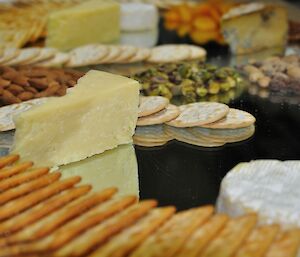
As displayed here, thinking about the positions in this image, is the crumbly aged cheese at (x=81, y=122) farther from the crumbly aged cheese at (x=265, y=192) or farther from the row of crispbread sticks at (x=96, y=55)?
the row of crispbread sticks at (x=96, y=55)

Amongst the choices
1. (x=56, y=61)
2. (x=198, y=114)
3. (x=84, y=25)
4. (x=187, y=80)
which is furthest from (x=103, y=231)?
(x=84, y=25)

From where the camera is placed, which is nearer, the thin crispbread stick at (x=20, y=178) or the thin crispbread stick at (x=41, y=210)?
the thin crispbread stick at (x=41, y=210)

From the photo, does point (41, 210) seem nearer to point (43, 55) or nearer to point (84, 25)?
point (43, 55)

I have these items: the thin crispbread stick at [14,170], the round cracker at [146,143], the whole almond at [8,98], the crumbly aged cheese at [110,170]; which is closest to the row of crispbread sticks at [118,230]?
the thin crispbread stick at [14,170]

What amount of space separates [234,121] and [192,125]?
135 millimetres

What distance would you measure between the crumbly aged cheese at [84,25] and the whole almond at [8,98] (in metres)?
0.75

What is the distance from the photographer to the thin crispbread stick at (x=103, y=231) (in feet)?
3.44

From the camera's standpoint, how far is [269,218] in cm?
119

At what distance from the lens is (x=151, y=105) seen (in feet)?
6.32

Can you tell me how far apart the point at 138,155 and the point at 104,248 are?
707 mm

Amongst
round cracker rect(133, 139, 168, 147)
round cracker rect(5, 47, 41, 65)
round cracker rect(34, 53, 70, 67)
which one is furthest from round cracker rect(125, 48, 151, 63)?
round cracker rect(133, 139, 168, 147)

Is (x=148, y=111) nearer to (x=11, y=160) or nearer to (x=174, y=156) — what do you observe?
(x=174, y=156)

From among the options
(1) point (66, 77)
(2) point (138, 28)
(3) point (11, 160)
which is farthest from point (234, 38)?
(3) point (11, 160)

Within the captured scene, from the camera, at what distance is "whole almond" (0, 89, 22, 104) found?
2.01 metres
